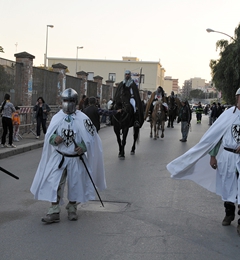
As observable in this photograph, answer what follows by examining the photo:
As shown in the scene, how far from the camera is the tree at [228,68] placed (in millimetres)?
31734

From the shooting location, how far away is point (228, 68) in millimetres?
32625

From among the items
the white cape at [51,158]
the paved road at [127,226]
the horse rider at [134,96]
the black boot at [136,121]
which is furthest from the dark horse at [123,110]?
the white cape at [51,158]

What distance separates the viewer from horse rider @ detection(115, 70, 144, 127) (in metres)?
13.6

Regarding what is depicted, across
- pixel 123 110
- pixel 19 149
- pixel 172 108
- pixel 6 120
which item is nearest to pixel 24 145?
pixel 19 149

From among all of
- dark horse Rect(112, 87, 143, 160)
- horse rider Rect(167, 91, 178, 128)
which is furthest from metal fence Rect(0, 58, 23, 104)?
horse rider Rect(167, 91, 178, 128)

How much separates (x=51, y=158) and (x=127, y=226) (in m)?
1.43

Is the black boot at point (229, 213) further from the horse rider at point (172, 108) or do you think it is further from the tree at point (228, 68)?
the tree at point (228, 68)

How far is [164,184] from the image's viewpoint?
955cm

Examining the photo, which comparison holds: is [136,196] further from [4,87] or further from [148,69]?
[148,69]

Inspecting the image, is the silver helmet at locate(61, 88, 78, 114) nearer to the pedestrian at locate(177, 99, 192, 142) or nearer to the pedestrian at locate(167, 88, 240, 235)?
the pedestrian at locate(167, 88, 240, 235)

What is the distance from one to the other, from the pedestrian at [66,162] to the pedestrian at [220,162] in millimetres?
1302

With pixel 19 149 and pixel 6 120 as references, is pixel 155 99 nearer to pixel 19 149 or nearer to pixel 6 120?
pixel 6 120

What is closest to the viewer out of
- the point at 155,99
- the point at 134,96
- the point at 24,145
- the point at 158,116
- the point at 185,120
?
the point at 134,96

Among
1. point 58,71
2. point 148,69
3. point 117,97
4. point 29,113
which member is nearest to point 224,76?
point 58,71
